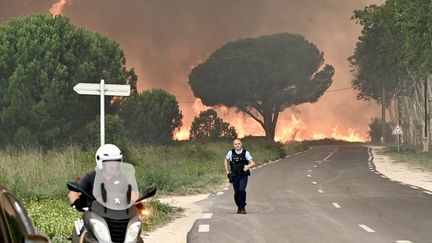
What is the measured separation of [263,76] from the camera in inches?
3465

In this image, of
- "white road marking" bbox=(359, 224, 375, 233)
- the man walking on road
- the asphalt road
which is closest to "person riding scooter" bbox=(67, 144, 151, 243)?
the asphalt road

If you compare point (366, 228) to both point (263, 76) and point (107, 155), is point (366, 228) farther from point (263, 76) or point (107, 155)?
point (263, 76)

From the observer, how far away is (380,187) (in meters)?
23.8

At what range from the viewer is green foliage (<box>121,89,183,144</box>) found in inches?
2654

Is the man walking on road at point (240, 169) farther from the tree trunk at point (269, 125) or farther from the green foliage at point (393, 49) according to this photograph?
the tree trunk at point (269, 125)

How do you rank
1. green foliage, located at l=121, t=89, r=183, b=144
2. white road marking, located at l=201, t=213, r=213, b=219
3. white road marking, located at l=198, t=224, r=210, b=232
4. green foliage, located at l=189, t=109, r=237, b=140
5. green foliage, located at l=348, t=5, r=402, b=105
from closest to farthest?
white road marking, located at l=198, t=224, r=210, b=232 < white road marking, located at l=201, t=213, r=213, b=219 < green foliage, located at l=348, t=5, r=402, b=105 < green foliage, located at l=121, t=89, r=183, b=144 < green foliage, located at l=189, t=109, r=237, b=140

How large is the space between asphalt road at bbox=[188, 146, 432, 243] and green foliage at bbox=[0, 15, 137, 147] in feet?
81.1

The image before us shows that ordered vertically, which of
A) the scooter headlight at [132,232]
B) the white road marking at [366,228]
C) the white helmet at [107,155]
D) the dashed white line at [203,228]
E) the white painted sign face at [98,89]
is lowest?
the white road marking at [366,228]

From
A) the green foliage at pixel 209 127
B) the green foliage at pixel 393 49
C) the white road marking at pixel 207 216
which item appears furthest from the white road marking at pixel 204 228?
the green foliage at pixel 209 127

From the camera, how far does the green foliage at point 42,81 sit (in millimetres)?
46062

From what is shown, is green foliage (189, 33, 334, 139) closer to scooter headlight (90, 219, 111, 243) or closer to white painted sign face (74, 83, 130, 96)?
white painted sign face (74, 83, 130, 96)

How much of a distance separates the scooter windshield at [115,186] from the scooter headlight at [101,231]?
228mm

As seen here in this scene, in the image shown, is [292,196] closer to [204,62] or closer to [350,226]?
[350,226]

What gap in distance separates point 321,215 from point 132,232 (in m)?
10.2
